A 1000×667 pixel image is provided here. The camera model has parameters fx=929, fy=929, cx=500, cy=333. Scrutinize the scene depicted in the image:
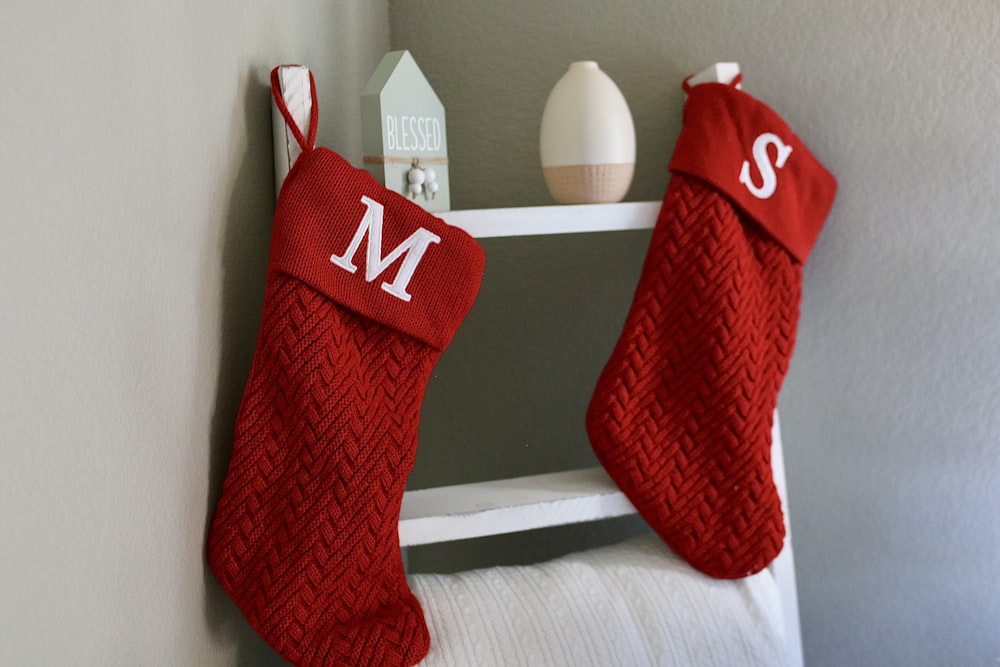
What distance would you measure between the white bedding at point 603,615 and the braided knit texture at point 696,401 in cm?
4

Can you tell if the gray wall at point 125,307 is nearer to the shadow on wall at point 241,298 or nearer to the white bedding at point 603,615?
the shadow on wall at point 241,298

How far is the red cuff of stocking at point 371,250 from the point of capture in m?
0.83

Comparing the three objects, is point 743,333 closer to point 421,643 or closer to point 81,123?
point 421,643

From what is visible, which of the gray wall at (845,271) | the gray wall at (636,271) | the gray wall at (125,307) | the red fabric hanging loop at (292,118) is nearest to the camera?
the gray wall at (125,307)

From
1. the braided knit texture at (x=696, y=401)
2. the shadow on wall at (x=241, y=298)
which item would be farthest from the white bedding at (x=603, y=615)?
the shadow on wall at (x=241, y=298)

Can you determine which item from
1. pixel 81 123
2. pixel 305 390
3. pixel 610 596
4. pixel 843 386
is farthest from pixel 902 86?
pixel 81 123

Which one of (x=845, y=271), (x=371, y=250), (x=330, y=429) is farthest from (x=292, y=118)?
(x=845, y=271)

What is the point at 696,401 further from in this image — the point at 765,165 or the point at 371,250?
the point at 371,250

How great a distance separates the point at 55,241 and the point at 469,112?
836mm

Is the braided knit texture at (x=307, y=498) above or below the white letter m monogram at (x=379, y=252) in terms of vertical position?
below

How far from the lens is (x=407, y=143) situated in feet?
3.29

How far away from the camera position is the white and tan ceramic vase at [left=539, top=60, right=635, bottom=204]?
1.06m

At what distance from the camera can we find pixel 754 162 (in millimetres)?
1094

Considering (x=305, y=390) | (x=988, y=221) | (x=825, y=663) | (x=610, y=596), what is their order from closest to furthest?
(x=305, y=390) < (x=610, y=596) < (x=988, y=221) < (x=825, y=663)
